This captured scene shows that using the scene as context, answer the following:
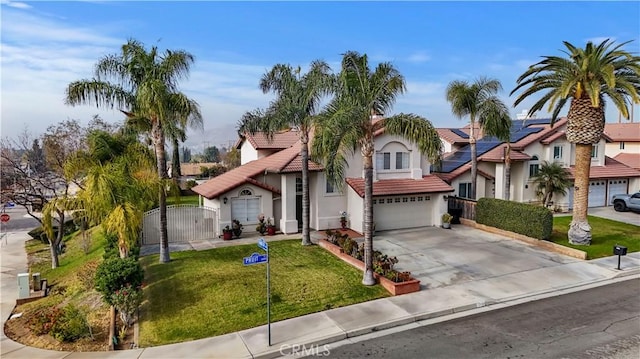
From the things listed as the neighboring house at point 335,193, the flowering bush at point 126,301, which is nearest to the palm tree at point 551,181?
Answer: the neighboring house at point 335,193

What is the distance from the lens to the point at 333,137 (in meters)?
13.5

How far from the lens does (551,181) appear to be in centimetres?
2697

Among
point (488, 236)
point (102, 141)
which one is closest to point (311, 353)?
point (102, 141)

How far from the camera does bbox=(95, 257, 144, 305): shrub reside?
41.2ft

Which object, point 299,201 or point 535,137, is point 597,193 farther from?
point 299,201

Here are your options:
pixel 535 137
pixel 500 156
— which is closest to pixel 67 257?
pixel 500 156

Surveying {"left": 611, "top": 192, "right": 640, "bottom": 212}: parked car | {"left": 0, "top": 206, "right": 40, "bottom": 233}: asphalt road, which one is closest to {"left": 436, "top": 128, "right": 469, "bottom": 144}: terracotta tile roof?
{"left": 611, "top": 192, "right": 640, "bottom": 212}: parked car

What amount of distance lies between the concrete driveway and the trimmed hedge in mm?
722

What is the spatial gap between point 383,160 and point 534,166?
13350mm

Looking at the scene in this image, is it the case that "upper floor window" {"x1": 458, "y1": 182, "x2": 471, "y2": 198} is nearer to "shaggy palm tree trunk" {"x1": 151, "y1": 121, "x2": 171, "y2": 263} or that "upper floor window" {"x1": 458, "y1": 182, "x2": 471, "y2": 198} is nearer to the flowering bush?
"shaggy palm tree trunk" {"x1": 151, "y1": 121, "x2": 171, "y2": 263}

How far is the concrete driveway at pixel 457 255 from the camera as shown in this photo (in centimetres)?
1574

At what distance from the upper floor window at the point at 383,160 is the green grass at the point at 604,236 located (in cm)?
869

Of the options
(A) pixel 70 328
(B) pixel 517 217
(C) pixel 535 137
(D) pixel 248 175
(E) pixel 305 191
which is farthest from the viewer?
(C) pixel 535 137

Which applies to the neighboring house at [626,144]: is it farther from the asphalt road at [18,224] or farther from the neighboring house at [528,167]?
the asphalt road at [18,224]
